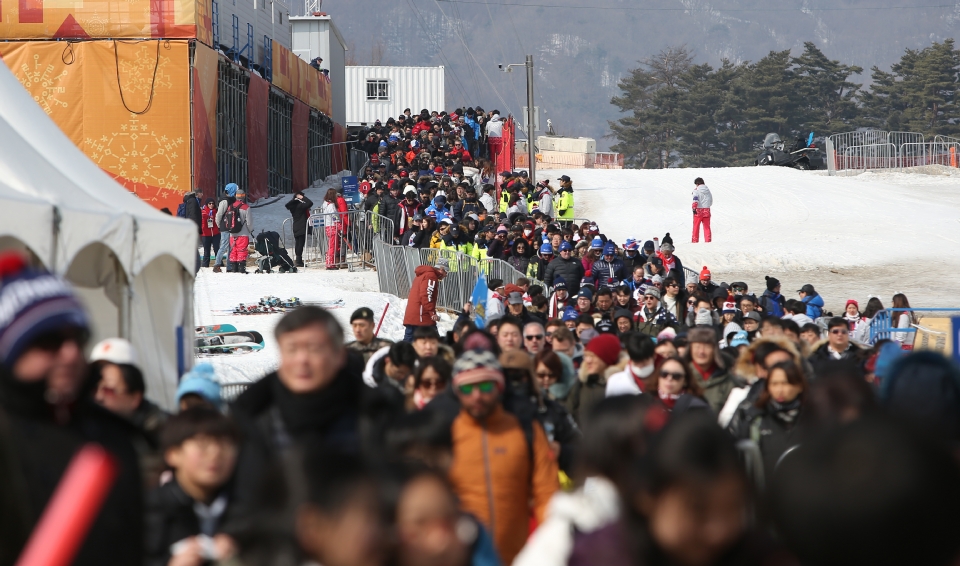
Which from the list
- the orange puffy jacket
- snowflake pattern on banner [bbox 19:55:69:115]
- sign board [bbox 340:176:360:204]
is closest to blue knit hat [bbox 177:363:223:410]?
the orange puffy jacket

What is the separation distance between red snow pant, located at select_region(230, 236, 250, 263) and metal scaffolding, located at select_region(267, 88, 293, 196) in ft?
38.0

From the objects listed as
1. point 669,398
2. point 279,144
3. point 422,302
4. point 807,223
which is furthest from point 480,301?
point 279,144

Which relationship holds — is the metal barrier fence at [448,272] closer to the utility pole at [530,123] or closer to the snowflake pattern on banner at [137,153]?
the snowflake pattern on banner at [137,153]

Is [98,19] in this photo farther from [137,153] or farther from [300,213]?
[300,213]

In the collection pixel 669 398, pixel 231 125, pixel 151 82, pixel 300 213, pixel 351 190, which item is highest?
pixel 151 82

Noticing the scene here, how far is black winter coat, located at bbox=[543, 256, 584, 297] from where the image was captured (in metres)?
17.9

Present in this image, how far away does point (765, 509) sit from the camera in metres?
2.06

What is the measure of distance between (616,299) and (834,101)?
82312 millimetres

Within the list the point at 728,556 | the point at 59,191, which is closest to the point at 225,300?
the point at 59,191

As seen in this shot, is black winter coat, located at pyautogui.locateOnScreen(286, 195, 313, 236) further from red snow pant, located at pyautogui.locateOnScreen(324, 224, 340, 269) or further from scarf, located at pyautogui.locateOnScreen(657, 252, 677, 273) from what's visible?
scarf, located at pyautogui.locateOnScreen(657, 252, 677, 273)

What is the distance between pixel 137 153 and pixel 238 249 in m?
4.94

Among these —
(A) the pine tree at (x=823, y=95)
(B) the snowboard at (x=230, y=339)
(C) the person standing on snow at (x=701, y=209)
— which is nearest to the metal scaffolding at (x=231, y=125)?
(C) the person standing on snow at (x=701, y=209)

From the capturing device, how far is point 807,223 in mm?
34031

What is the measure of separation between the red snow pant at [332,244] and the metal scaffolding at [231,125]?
5.72 meters
